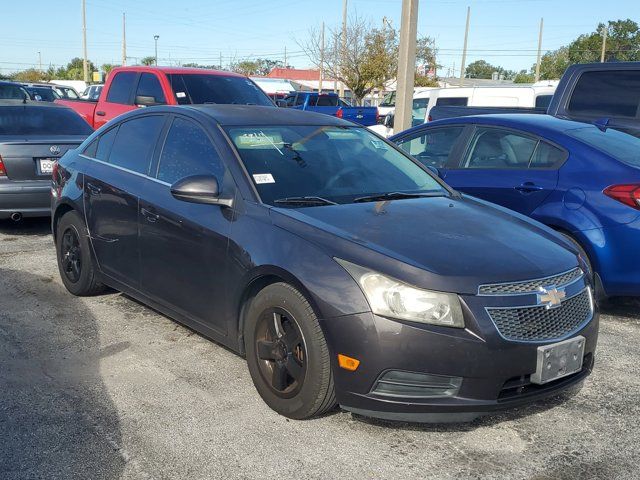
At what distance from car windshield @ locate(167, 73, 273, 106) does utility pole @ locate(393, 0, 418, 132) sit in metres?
1.88

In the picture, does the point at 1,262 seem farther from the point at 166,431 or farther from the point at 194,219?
the point at 166,431

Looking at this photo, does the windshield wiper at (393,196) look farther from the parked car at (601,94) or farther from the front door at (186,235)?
the parked car at (601,94)

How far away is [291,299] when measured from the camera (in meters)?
3.55

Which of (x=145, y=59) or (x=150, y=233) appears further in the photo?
(x=145, y=59)

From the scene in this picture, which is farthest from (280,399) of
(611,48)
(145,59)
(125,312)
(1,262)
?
(145,59)

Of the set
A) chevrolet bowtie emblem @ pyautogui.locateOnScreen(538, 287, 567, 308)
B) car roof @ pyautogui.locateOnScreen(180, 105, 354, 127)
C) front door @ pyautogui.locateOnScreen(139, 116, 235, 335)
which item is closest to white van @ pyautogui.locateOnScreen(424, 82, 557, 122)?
car roof @ pyautogui.locateOnScreen(180, 105, 354, 127)

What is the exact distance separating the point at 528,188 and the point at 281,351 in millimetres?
2952

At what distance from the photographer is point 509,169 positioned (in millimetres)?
6020

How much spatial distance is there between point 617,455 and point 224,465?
1856 millimetres

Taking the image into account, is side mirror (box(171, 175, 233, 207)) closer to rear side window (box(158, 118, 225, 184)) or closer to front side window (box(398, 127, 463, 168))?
rear side window (box(158, 118, 225, 184))

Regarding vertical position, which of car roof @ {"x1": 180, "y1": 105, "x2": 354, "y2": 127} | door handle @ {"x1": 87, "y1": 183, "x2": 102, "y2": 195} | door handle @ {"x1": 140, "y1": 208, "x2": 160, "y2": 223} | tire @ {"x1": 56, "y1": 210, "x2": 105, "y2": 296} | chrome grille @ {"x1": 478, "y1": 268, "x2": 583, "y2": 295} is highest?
car roof @ {"x1": 180, "y1": 105, "x2": 354, "y2": 127}

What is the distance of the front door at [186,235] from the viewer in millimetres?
4133

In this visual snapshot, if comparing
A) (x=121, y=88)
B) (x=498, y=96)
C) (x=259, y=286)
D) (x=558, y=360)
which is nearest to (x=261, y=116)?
(x=259, y=286)

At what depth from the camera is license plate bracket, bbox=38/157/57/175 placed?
26.5 feet
